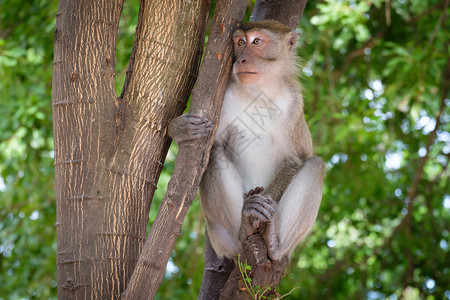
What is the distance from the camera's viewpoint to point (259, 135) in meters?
4.05

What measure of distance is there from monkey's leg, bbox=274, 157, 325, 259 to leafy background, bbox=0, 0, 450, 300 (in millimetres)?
2111

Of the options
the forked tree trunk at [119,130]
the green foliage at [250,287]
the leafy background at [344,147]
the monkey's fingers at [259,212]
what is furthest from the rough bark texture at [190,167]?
the leafy background at [344,147]

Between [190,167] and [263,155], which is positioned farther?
[263,155]

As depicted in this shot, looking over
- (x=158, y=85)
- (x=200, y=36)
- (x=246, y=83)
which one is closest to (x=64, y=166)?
(x=158, y=85)

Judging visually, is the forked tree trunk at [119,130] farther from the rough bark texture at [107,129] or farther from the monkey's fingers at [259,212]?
the monkey's fingers at [259,212]

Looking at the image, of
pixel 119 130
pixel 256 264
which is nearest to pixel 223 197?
pixel 256 264

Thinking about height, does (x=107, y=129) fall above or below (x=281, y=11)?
below

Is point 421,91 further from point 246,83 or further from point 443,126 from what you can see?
point 246,83

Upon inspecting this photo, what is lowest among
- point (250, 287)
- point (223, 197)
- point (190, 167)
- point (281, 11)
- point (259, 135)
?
point (250, 287)

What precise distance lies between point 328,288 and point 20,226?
3963 mm

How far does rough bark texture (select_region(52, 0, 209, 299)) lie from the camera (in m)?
2.91

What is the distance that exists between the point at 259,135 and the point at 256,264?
1154 millimetres

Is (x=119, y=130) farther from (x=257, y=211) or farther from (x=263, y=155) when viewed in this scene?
(x=263, y=155)

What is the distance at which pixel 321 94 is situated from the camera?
6672 millimetres
